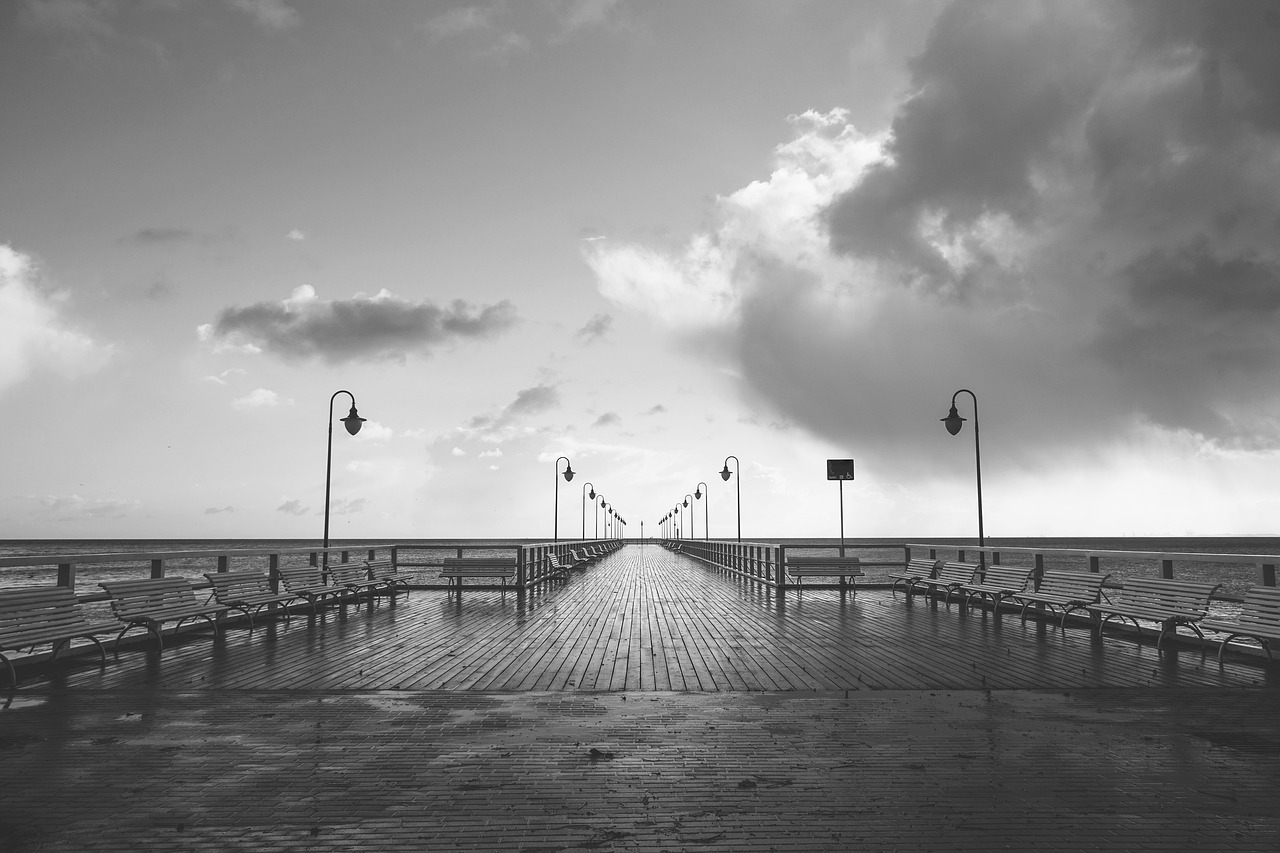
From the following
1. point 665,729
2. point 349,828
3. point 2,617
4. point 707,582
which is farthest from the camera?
point 707,582

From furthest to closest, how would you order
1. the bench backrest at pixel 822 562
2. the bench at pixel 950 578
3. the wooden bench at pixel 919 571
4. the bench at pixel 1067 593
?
the bench backrest at pixel 822 562, the wooden bench at pixel 919 571, the bench at pixel 950 578, the bench at pixel 1067 593

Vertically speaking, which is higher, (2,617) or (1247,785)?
(2,617)

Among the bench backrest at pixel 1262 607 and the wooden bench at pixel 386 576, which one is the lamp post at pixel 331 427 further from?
the bench backrest at pixel 1262 607

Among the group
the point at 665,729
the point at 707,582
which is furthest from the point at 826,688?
the point at 707,582

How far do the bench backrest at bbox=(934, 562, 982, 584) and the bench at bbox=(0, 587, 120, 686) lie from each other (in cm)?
1229

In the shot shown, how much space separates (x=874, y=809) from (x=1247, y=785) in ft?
6.94

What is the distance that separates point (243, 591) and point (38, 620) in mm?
3723

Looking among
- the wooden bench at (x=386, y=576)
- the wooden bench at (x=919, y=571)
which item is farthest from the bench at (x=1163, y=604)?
the wooden bench at (x=386, y=576)

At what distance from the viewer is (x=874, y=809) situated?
13.3 ft

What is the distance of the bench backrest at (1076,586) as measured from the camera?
10477mm

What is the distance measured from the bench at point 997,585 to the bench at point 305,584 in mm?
10177

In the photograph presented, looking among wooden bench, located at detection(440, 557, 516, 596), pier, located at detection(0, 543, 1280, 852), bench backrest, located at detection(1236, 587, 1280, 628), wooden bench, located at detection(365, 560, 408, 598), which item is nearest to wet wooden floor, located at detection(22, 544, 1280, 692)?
pier, located at detection(0, 543, 1280, 852)

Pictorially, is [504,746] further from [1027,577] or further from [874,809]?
[1027,577]

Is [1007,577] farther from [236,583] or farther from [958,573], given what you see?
[236,583]
